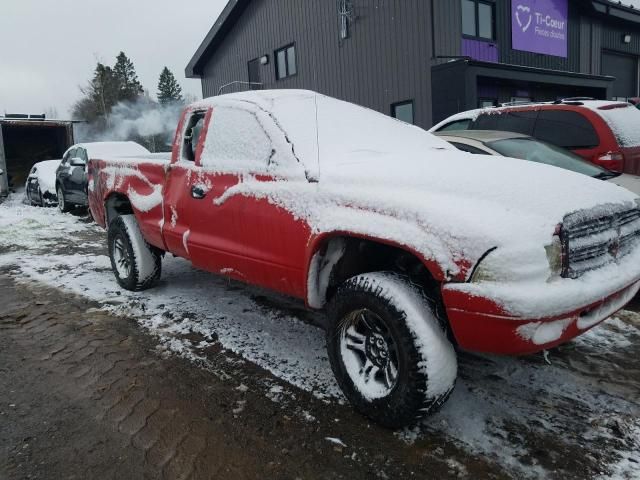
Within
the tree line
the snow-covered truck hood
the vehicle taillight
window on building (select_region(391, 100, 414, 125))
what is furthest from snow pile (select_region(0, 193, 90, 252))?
the tree line

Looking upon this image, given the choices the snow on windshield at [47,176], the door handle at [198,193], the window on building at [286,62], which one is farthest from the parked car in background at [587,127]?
the window on building at [286,62]

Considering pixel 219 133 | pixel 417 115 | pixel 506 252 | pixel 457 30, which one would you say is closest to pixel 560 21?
pixel 457 30

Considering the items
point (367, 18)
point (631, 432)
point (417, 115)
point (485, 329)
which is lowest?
point (631, 432)

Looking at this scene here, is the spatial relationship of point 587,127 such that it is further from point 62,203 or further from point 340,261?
point 62,203

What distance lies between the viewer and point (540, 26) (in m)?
15.8

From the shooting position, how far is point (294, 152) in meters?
3.27

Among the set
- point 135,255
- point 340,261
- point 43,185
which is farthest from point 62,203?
point 340,261

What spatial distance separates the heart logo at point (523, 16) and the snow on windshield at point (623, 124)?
34.5ft

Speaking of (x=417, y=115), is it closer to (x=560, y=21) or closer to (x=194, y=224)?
(x=560, y=21)

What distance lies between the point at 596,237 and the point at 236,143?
2423 mm

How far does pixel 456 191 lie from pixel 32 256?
22.1 feet

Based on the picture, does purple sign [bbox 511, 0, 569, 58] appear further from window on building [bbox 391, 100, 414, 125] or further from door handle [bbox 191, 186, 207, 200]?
door handle [bbox 191, 186, 207, 200]

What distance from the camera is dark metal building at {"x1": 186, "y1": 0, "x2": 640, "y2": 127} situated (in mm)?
13156

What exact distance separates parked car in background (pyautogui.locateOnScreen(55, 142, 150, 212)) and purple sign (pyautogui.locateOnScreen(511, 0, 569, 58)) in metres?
11.3
